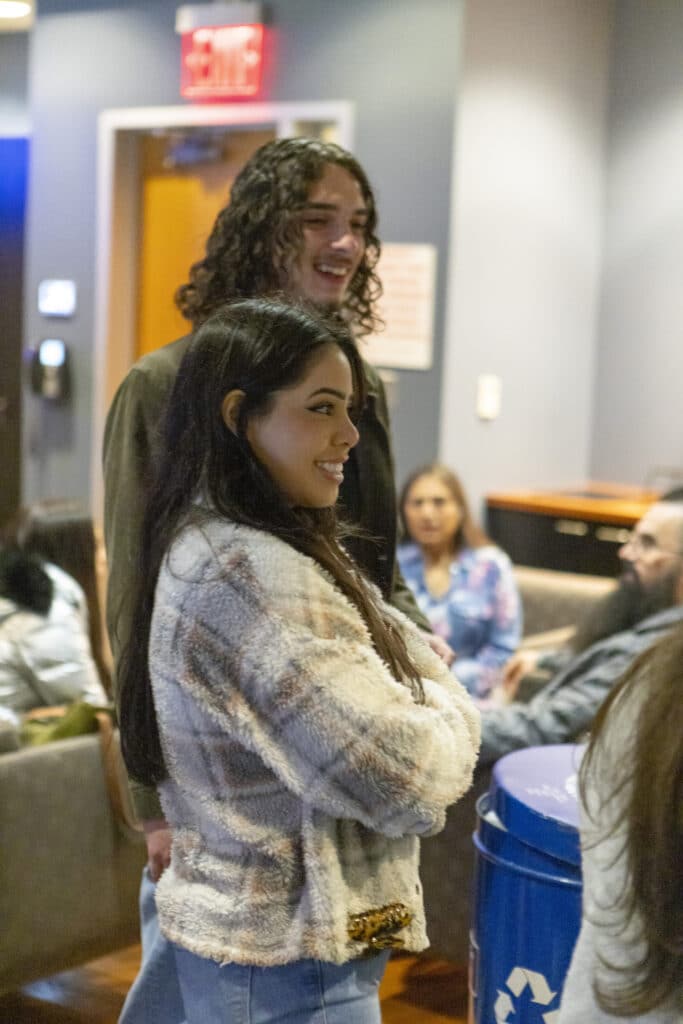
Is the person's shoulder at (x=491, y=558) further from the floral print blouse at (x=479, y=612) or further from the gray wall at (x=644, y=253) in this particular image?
the gray wall at (x=644, y=253)

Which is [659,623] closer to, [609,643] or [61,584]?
[609,643]

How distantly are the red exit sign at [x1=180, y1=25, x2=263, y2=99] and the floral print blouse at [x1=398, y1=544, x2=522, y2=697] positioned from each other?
2.16m

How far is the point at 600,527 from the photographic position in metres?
5.17

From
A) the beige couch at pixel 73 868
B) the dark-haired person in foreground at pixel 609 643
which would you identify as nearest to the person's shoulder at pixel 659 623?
the dark-haired person in foreground at pixel 609 643

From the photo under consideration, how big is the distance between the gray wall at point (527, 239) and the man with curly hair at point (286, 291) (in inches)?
119

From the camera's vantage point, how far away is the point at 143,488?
5.94ft

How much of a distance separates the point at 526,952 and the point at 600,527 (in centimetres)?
328

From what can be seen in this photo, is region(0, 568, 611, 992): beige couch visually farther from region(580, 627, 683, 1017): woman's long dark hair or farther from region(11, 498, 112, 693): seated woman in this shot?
region(580, 627, 683, 1017): woman's long dark hair

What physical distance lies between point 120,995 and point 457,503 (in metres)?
1.84

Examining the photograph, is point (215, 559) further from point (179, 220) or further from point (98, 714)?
point (179, 220)

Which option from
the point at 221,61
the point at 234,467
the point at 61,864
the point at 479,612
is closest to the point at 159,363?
the point at 234,467

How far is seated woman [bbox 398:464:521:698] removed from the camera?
4.29 metres

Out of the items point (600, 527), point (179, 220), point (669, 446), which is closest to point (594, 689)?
point (600, 527)

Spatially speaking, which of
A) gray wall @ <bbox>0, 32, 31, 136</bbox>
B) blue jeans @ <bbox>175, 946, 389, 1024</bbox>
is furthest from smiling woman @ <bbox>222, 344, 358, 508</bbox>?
gray wall @ <bbox>0, 32, 31, 136</bbox>
